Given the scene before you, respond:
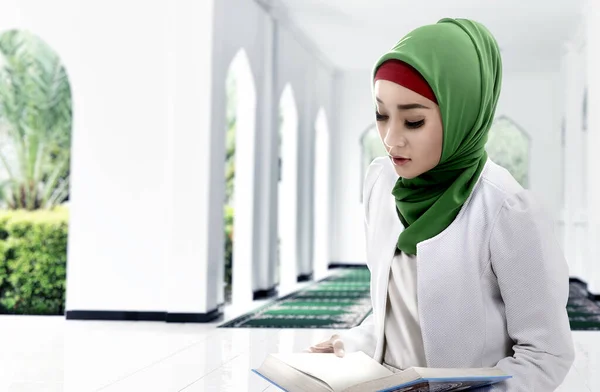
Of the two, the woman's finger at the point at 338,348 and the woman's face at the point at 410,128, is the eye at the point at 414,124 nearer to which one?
the woman's face at the point at 410,128

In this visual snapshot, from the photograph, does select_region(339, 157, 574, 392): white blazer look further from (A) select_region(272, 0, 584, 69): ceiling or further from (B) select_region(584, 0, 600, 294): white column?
(A) select_region(272, 0, 584, 69): ceiling

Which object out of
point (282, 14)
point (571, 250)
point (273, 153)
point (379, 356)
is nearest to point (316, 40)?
point (282, 14)

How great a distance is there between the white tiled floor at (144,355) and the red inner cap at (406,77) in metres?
2.68

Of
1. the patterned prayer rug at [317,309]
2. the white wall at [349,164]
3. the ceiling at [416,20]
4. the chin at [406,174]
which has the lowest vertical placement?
the patterned prayer rug at [317,309]

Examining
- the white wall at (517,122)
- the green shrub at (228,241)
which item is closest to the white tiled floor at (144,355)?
the green shrub at (228,241)

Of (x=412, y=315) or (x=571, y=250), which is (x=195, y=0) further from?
(x=571, y=250)

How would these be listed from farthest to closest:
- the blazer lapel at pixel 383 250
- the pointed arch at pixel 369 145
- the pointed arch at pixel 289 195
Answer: the pointed arch at pixel 369 145 → the pointed arch at pixel 289 195 → the blazer lapel at pixel 383 250

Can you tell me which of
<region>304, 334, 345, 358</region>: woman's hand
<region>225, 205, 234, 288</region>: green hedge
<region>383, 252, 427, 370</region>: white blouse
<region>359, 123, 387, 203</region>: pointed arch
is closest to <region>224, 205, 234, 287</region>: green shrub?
<region>225, 205, 234, 288</region>: green hedge

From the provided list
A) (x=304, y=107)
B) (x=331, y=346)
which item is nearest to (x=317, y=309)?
(x=304, y=107)

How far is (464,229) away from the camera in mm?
1342

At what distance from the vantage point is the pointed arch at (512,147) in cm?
1441

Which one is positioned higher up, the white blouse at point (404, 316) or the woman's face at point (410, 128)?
the woman's face at point (410, 128)

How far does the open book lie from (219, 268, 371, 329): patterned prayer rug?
539 cm

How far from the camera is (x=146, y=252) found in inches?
285
